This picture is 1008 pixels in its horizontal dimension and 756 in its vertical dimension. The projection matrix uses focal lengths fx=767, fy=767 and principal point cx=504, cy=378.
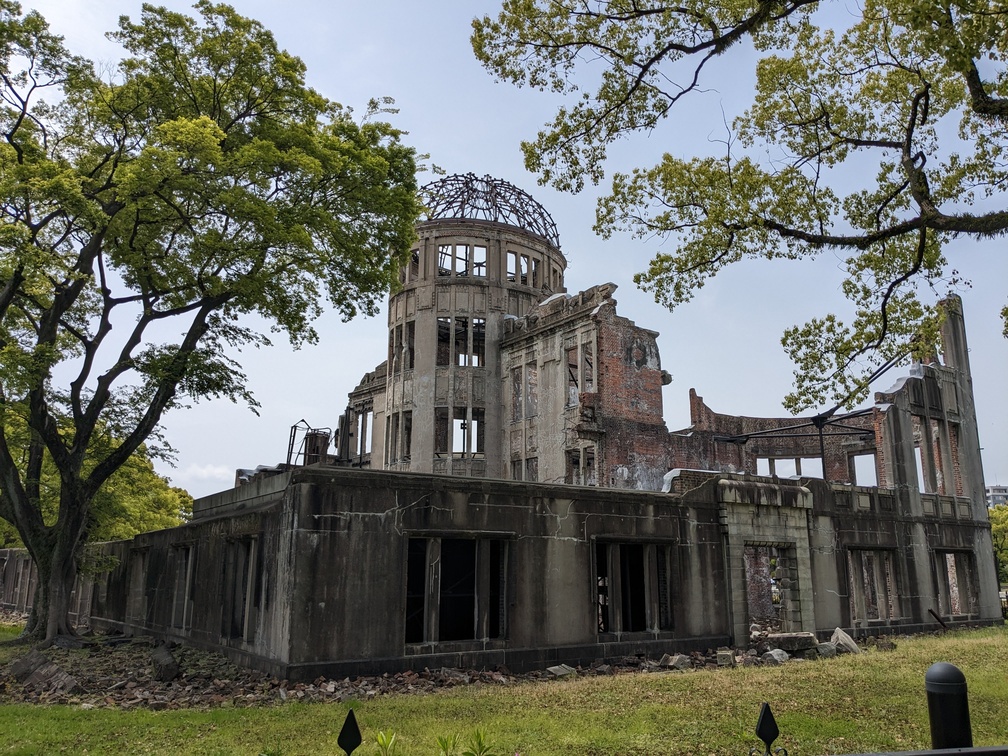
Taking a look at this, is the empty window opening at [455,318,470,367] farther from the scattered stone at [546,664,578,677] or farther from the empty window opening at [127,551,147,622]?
the scattered stone at [546,664,578,677]

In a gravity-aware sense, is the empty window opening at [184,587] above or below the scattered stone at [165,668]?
above

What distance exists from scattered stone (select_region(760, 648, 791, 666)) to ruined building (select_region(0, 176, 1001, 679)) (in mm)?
1551

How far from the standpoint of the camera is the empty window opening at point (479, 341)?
34.3 meters

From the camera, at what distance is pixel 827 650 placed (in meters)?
16.5

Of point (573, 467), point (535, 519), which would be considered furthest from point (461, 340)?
point (535, 519)

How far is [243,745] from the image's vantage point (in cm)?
838

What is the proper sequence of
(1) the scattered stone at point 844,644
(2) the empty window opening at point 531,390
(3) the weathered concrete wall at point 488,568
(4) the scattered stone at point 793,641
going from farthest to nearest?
(2) the empty window opening at point 531,390
(1) the scattered stone at point 844,644
(4) the scattered stone at point 793,641
(3) the weathered concrete wall at point 488,568

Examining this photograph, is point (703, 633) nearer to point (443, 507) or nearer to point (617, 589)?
point (617, 589)

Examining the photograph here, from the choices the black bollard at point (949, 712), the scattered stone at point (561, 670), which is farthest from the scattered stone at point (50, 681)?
the black bollard at point (949, 712)

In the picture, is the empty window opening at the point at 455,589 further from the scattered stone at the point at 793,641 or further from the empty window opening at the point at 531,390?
the empty window opening at the point at 531,390

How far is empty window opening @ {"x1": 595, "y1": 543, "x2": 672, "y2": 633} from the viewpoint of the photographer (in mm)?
15938

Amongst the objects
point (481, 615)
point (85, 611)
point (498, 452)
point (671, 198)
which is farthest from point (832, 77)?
point (85, 611)

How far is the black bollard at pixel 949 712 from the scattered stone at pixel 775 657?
36.5ft

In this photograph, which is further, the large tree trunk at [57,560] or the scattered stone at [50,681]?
the large tree trunk at [57,560]
